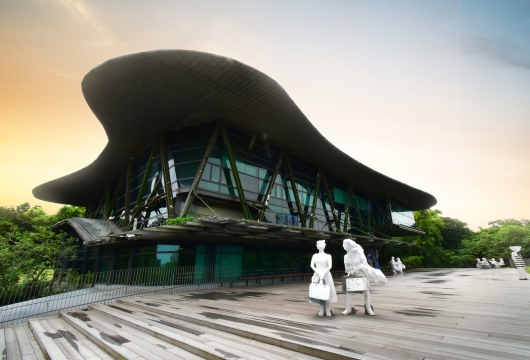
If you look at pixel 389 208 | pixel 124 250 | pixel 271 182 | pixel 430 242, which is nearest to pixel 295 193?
pixel 271 182

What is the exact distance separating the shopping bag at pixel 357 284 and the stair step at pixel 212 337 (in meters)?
2.64

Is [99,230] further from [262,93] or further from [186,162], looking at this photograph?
[262,93]

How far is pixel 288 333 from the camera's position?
4.82 meters

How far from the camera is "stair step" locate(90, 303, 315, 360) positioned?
402 cm

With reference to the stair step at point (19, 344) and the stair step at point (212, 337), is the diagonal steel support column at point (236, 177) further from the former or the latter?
the stair step at point (19, 344)

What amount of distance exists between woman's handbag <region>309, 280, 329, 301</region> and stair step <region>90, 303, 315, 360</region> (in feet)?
6.71

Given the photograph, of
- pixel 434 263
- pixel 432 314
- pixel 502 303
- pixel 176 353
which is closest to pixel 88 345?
pixel 176 353

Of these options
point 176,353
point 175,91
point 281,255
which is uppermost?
point 175,91

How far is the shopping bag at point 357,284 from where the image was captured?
20.2ft

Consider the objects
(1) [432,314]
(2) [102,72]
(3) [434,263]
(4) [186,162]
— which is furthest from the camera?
(3) [434,263]

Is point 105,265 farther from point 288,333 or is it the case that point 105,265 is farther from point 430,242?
point 430,242

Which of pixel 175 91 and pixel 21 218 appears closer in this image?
pixel 175 91

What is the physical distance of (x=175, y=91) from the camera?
16000 mm

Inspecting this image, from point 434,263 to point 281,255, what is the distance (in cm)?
3426
